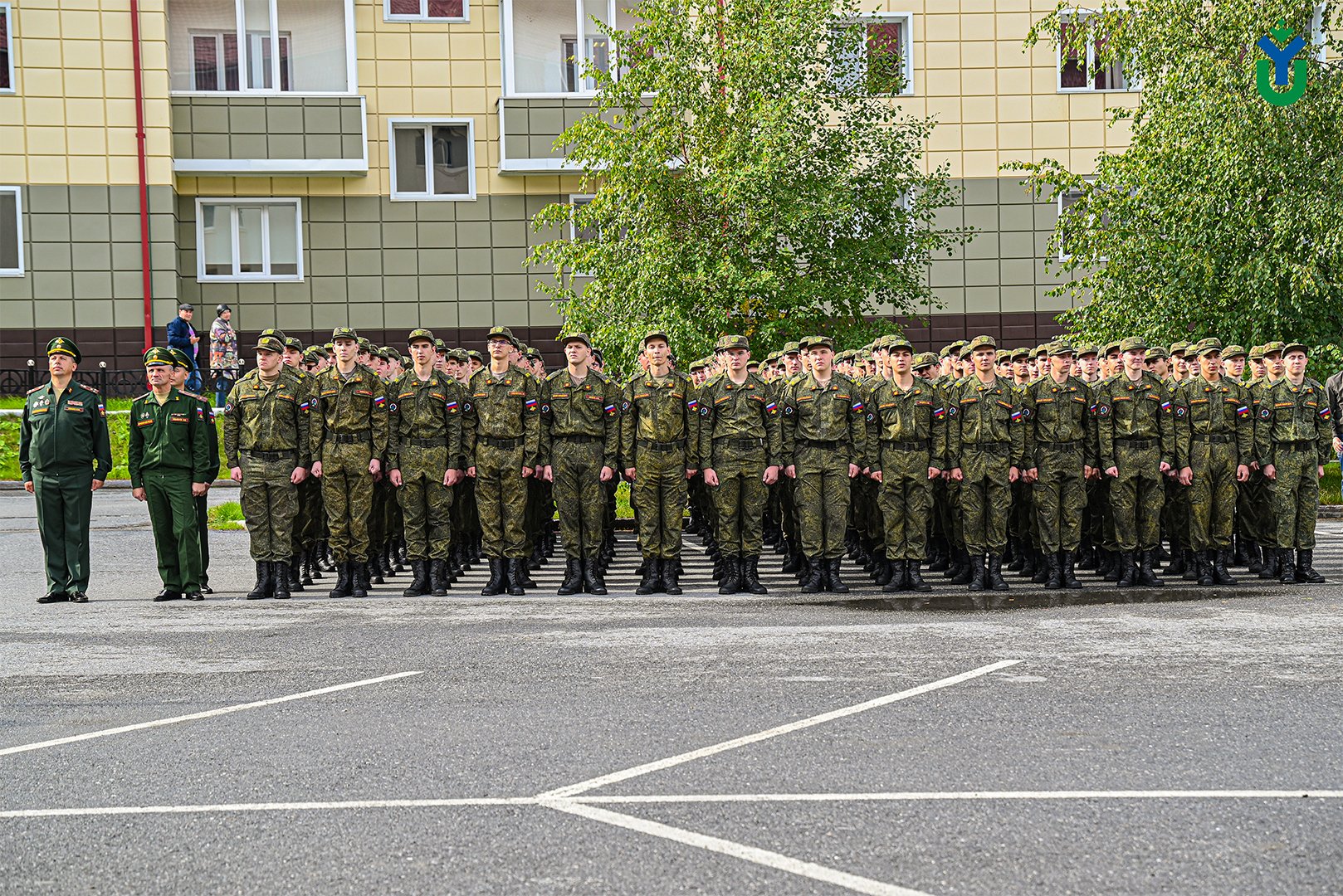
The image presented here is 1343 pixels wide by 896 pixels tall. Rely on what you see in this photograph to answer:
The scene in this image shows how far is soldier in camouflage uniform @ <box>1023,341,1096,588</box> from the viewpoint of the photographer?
13.3m

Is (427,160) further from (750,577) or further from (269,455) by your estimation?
(750,577)

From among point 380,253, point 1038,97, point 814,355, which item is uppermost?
point 1038,97

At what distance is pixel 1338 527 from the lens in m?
17.7

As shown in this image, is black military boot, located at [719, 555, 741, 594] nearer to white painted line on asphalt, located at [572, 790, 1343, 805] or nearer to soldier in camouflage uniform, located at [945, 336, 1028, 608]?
soldier in camouflage uniform, located at [945, 336, 1028, 608]

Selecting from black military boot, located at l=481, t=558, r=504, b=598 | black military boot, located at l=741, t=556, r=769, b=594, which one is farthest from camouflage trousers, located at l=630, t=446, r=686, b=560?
black military boot, located at l=481, t=558, r=504, b=598

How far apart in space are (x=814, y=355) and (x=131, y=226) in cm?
2018

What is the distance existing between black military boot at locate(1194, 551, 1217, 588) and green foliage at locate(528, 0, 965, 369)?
823 centimetres

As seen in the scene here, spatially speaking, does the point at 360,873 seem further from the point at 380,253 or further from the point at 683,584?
the point at 380,253

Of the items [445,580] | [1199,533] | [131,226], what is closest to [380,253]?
[131,226]

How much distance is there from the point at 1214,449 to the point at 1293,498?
0.79m

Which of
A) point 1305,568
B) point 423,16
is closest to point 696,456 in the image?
point 1305,568

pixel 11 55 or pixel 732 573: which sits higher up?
pixel 11 55

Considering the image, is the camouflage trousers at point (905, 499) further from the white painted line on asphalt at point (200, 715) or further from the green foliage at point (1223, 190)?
the green foliage at point (1223, 190)

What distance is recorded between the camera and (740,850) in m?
5.09
